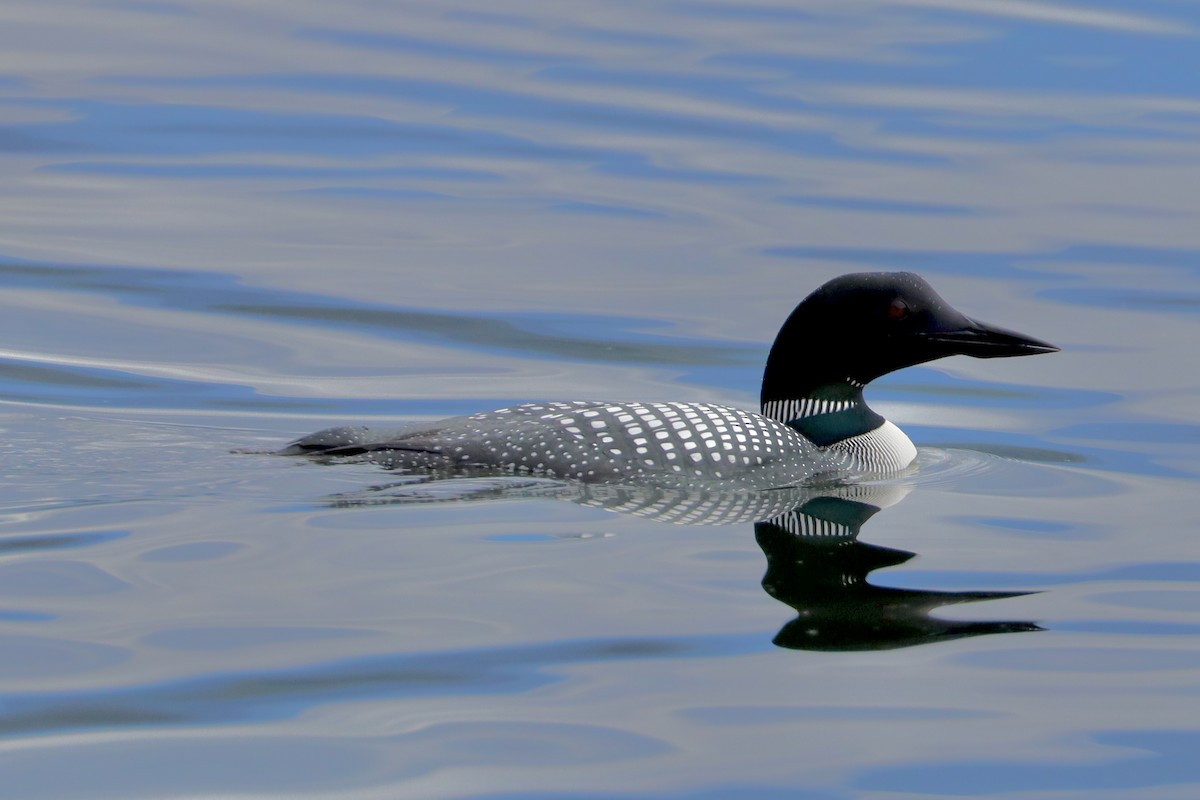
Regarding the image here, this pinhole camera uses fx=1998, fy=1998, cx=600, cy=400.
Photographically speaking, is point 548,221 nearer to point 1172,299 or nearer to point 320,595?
point 1172,299

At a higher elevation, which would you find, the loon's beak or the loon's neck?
the loon's beak

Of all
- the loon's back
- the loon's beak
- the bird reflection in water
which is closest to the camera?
the bird reflection in water

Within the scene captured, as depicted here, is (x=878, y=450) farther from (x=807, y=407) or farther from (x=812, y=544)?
(x=812, y=544)

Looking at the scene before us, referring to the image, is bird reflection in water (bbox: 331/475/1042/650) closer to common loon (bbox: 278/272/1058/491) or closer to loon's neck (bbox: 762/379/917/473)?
common loon (bbox: 278/272/1058/491)

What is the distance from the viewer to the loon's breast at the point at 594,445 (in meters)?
5.48

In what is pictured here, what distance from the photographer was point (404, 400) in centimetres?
720

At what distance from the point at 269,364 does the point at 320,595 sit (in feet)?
10.9

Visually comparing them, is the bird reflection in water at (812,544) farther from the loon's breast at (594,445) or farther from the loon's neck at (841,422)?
the loon's neck at (841,422)

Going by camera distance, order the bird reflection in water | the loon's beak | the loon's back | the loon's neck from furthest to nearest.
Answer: the loon's neck, the loon's beak, the loon's back, the bird reflection in water

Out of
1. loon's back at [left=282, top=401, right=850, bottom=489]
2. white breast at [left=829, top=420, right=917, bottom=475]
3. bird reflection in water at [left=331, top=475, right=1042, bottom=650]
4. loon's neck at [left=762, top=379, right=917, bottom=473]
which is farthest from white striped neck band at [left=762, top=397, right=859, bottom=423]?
loon's back at [left=282, top=401, right=850, bottom=489]

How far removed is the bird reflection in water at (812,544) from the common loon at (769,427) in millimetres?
62

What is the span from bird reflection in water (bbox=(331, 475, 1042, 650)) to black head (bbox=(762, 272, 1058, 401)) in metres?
0.41

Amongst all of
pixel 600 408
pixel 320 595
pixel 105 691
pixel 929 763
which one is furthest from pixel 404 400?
pixel 929 763

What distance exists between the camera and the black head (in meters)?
5.98
